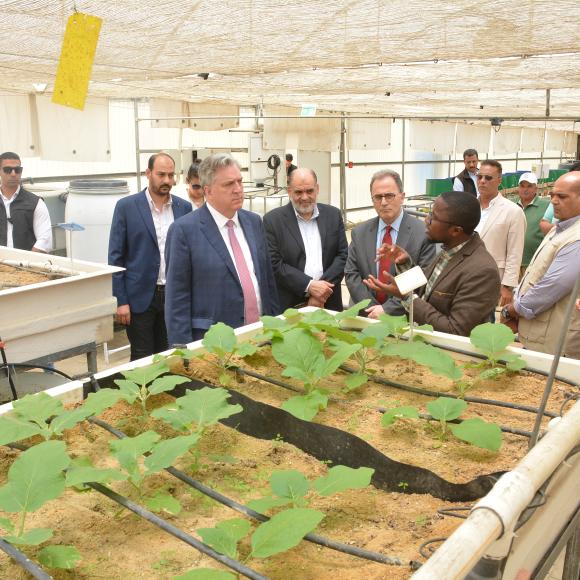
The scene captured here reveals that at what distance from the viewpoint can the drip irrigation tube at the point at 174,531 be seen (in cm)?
77

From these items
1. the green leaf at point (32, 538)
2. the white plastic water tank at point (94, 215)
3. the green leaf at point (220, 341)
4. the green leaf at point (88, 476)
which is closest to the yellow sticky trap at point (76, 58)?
the green leaf at point (220, 341)

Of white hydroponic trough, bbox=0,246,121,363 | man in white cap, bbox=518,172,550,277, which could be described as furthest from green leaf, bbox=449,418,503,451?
man in white cap, bbox=518,172,550,277

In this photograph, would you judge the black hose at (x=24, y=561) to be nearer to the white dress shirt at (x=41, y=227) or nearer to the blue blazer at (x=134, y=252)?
the blue blazer at (x=134, y=252)

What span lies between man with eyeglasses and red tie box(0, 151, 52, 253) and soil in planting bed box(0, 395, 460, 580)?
10.3 feet

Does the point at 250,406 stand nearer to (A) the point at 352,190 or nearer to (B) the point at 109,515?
(B) the point at 109,515

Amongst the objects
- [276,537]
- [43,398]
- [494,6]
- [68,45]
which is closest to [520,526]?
[276,537]

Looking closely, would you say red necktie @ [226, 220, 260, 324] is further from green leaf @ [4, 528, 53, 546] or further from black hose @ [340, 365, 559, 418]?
green leaf @ [4, 528, 53, 546]

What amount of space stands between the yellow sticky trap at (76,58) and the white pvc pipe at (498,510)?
1.69 meters

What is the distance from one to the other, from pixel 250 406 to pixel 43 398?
1.33 feet

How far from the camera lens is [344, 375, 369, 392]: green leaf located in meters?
1.44

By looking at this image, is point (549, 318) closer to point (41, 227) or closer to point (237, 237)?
point (237, 237)

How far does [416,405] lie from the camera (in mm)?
1385

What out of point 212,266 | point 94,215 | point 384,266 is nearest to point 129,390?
point 212,266

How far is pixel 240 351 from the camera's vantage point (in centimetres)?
153
